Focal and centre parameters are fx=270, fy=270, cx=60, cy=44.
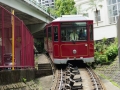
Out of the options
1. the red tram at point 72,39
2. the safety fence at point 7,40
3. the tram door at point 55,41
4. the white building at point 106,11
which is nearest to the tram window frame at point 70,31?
the red tram at point 72,39

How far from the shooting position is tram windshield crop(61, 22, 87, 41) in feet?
53.1

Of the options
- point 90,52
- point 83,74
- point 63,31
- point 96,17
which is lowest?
point 83,74

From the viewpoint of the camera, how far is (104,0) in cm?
4134

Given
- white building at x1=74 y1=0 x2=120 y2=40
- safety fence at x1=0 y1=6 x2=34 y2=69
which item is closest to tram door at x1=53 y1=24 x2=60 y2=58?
safety fence at x1=0 y1=6 x2=34 y2=69

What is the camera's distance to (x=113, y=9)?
4006 centimetres

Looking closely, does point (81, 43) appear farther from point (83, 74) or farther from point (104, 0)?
point (104, 0)

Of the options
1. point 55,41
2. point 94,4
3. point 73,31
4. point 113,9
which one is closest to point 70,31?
point 73,31

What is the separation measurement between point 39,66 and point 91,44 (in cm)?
345

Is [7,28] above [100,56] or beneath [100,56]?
above

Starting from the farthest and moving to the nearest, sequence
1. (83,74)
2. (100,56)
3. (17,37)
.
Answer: (100,56) < (83,74) < (17,37)

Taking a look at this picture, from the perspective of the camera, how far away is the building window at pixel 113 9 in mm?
39184

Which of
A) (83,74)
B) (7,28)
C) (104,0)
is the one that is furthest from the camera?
(104,0)

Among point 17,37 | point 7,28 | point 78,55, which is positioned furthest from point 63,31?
point 7,28

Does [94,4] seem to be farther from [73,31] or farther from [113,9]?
[73,31]
